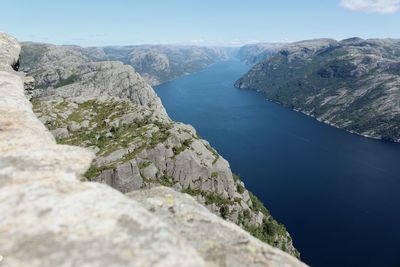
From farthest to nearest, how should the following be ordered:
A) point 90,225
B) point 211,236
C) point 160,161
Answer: point 160,161, point 211,236, point 90,225

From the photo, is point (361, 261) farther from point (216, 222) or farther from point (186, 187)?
point (216, 222)

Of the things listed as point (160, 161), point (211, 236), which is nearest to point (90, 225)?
point (211, 236)

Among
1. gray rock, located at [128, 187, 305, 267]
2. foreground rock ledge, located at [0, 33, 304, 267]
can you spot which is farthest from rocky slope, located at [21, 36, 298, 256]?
gray rock, located at [128, 187, 305, 267]

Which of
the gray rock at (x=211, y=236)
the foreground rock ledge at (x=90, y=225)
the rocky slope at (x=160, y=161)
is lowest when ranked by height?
the rocky slope at (x=160, y=161)

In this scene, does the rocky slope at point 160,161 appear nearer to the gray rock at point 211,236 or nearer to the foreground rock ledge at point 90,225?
the foreground rock ledge at point 90,225

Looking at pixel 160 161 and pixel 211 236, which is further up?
pixel 211 236

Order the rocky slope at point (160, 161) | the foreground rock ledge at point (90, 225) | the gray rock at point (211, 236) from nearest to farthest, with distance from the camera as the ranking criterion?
the foreground rock ledge at point (90, 225) < the gray rock at point (211, 236) < the rocky slope at point (160, 161)

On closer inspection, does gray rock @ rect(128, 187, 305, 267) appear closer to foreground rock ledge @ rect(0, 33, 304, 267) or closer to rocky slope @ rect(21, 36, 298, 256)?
foreground rock ledge @ rect(0, 33, 304, 267)

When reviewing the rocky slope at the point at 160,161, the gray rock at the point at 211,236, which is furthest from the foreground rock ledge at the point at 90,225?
the rocky slope at the point at 160,161

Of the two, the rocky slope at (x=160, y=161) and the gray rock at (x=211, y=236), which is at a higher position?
the gray rock at (x=211, y=236)

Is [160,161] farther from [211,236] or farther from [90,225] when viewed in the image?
[90,225]
